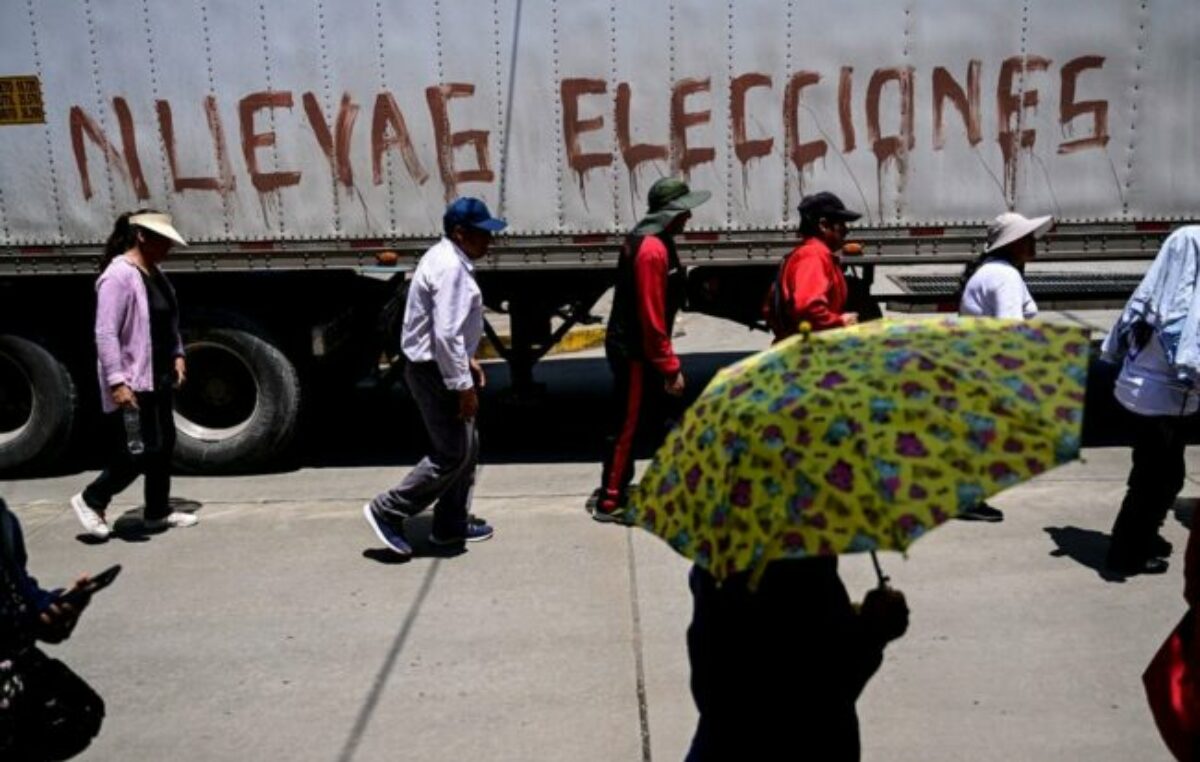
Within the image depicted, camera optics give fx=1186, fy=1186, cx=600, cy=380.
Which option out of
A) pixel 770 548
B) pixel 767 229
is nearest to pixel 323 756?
pixel 770 548

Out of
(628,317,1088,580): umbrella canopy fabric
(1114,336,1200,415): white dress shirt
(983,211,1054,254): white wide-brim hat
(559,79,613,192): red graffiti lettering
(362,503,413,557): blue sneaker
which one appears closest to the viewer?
(628,317,1088,580): umbrella canopy fabric

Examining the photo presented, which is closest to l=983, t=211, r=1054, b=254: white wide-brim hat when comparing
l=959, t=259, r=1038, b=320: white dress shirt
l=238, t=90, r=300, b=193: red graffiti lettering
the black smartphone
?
l=959, t=259, r=1038, b=320: white dress shirt

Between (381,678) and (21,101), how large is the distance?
4658mm

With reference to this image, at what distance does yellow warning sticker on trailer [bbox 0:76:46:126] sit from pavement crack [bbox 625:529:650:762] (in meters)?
4.42

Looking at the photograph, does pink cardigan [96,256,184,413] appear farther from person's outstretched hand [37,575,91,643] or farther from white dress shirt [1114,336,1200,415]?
white dress shirt [1114,336,1200,415]

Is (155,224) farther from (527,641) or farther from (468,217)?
(527,641)

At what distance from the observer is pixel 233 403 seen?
7.61 metres

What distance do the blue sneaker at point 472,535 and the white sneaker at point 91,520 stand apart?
1.77 metres

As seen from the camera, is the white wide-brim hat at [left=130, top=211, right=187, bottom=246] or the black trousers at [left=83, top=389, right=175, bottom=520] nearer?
the white wide-brim hat at [left=130, top=211, right=187, bottom=246]

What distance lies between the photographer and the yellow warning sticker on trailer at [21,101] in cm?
709

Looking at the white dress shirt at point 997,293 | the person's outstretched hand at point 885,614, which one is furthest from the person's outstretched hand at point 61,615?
the white dress shirt at point 997,293

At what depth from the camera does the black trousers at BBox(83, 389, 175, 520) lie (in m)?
6.14

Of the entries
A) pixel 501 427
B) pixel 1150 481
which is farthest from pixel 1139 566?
pixel 501 427

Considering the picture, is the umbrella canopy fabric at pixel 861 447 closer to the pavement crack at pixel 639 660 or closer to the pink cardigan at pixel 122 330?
the pavement crack at pixel 639 660
